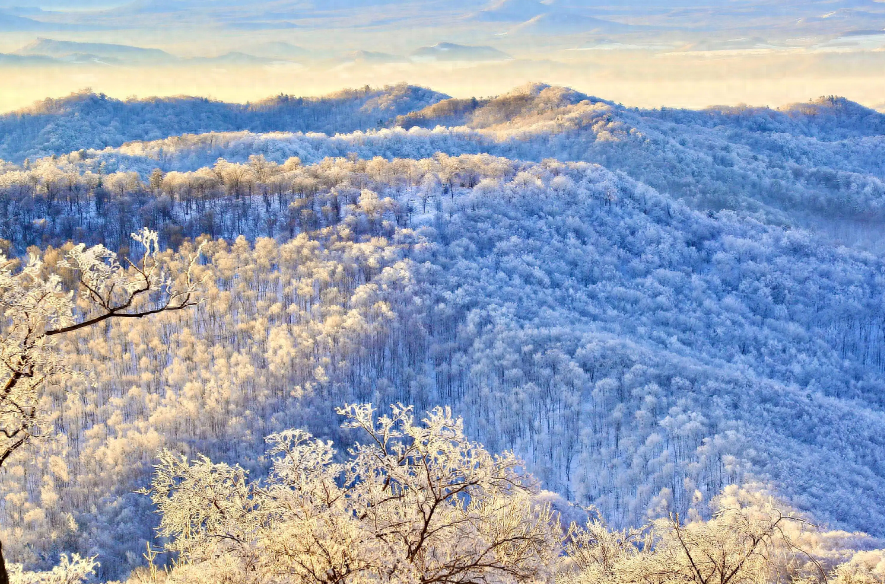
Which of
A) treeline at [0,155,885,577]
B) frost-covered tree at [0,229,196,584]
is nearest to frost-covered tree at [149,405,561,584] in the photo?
frost-covered tree at [0,229,196,584]

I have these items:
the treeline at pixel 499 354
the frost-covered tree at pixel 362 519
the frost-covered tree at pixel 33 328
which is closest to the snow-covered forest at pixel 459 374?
the frost-covered tree at pixel 362 519

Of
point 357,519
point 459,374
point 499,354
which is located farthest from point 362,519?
point 499,354

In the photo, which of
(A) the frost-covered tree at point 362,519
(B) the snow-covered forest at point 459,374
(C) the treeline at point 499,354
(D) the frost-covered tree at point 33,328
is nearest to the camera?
(D) the frost-covered tree at point 33,328

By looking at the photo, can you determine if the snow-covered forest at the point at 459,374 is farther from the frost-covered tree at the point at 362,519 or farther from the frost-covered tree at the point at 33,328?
the frost-covered tree at the point at 33,328

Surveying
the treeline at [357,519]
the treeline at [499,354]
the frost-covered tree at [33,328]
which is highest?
the frost-covered tree at [33,328]

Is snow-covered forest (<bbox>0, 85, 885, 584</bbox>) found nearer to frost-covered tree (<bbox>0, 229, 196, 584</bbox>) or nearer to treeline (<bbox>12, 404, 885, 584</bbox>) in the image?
treeline (<bbox>12, 404, 885, 584</bbox>)

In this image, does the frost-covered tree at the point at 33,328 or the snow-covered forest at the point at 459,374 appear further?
the snow-covered forest at the point at 459,374

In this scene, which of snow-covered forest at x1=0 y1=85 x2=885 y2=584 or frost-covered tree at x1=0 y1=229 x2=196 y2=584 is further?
snow-covered forest at x1=0 y1=85 x2=885 y2=584

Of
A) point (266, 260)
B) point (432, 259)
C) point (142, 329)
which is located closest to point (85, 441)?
point (142, 329)
